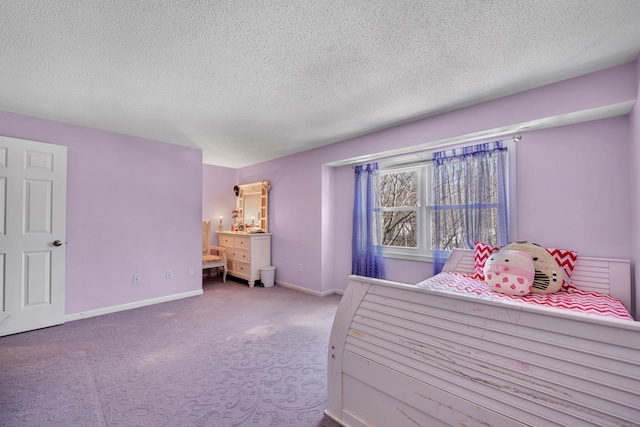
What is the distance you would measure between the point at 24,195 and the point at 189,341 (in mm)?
2371

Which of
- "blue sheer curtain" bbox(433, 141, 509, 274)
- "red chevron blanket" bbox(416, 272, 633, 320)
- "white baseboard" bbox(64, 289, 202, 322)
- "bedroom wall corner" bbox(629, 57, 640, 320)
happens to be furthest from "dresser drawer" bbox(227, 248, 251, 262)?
"bedroom wall corner" bbox(629, 57, 640, 320)

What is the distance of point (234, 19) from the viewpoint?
1.56 metres

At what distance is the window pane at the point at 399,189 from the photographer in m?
3.63

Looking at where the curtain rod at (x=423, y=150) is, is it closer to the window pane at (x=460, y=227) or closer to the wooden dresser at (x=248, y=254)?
the window pane at (x=460, y=227)

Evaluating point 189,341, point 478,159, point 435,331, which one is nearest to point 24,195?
point 189,341

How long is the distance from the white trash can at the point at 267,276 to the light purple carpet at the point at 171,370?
1.27 meters

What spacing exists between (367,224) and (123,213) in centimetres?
332

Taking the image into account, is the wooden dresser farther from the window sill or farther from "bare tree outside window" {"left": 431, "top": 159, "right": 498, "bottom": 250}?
"bare tree outside window" {"left": 431, "top": 159, "right": 498, "bottom": 250}

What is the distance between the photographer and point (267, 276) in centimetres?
475

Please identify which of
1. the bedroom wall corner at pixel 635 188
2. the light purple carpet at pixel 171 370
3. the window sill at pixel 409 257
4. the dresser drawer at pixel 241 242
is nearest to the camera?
the light purple carpet at pixel 171 370

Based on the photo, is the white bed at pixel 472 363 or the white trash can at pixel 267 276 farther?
the white trash can at pixel 267 276

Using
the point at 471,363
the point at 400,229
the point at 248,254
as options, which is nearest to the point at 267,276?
the point at 248,254

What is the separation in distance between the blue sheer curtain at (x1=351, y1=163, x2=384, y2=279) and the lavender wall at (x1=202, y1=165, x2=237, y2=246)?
314 cm

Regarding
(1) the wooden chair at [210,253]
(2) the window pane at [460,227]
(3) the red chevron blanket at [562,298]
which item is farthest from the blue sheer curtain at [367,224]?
(1) the wooden chair at [210,253]
